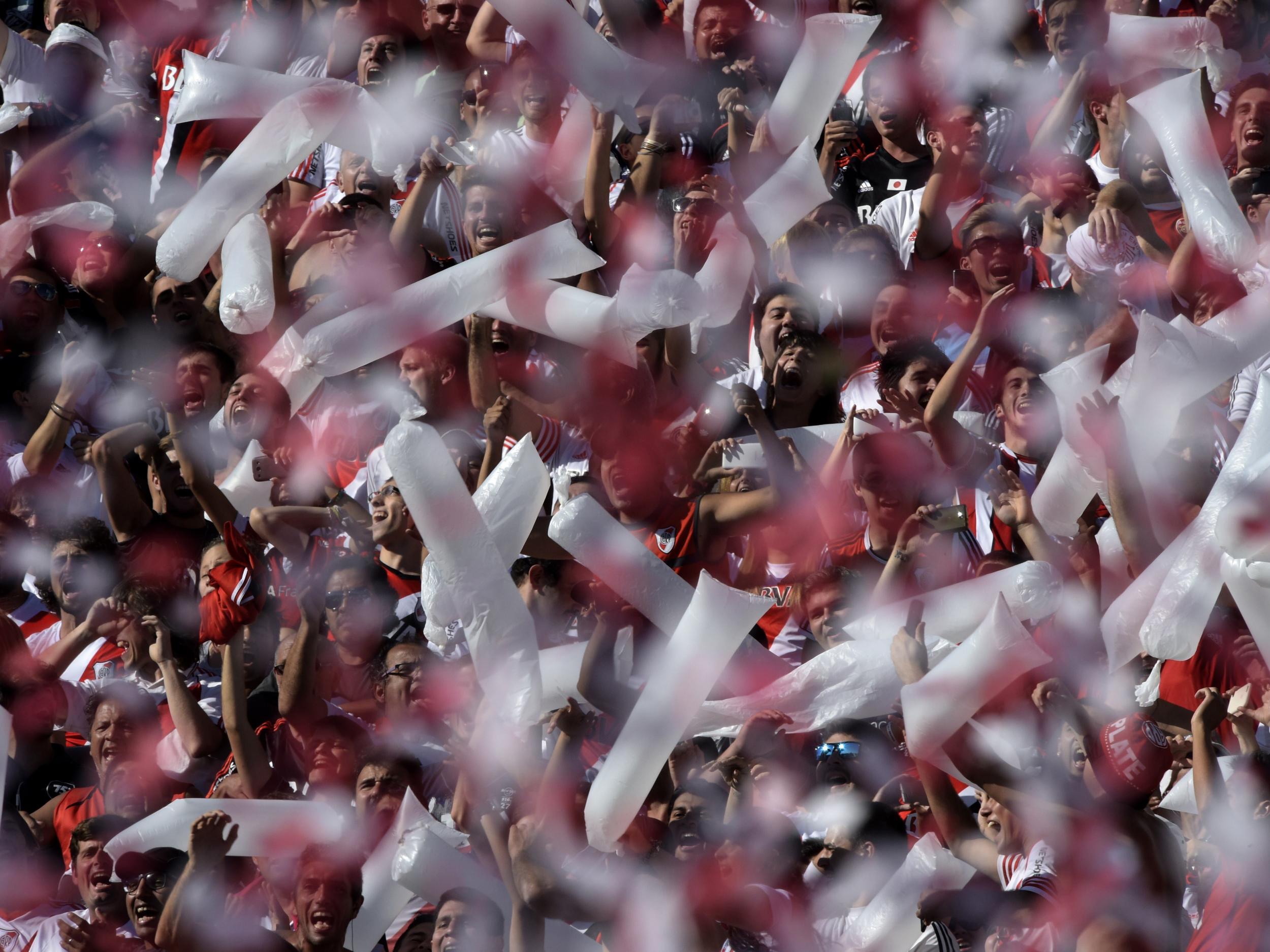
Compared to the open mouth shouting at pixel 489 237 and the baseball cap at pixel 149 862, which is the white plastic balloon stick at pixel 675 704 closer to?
the baseball cap at pixel 149 862

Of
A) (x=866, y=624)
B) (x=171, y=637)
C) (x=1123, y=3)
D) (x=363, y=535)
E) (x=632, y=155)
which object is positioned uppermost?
(x=1123, y=3)

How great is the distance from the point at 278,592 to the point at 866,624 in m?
1.60

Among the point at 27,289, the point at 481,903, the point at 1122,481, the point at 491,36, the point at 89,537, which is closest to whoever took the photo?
the point at 1122,481

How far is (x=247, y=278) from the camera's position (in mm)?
4938

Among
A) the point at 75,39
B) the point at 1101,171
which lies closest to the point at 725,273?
the point at 1101,171

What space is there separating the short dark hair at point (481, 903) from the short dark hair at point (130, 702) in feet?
3.77

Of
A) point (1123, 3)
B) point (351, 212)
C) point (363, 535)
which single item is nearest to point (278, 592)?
point (363, 535)

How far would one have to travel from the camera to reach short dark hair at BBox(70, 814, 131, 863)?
15.4 ft

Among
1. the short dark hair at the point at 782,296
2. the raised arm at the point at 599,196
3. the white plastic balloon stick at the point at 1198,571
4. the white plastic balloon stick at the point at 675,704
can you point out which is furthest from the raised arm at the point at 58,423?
the white plastic balloon stick at the point at 1198,571

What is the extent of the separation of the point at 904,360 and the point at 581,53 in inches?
46.0

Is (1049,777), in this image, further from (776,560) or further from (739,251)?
(739,251)

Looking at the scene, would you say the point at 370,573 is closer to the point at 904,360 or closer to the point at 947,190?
the point at 904,360

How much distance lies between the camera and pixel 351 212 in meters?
5.18

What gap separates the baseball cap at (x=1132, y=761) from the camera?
3693mm
